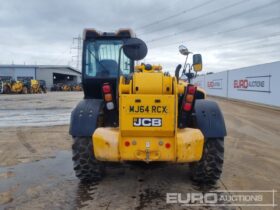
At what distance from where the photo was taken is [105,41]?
752 cm

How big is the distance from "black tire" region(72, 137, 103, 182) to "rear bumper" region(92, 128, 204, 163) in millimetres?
643

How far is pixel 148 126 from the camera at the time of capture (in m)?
5.28

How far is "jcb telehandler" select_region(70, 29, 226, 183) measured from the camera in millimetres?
5266

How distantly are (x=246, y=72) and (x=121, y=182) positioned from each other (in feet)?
78.3

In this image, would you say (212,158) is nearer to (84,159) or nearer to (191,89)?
(191,89)

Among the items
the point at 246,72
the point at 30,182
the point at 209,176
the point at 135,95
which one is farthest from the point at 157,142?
the point at 246,72

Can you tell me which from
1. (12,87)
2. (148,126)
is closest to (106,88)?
(148,126)

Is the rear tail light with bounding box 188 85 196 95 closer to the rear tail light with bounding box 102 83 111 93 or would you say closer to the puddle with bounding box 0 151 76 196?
the rear tail light with bounding box 102 83 111 93

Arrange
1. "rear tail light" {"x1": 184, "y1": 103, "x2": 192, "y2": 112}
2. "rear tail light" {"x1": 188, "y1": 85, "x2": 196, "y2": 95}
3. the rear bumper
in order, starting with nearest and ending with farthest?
the rear bumper, "rear tail light" {"x1": 188, "y1": 85, "x2": 196, "y2": 95}, "rear tail light" {"x1": 184, "y1": 103, "x2": 192, "y2": 112}

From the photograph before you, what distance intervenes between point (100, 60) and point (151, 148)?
9.14 feet

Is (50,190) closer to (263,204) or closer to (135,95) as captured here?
(135,95)

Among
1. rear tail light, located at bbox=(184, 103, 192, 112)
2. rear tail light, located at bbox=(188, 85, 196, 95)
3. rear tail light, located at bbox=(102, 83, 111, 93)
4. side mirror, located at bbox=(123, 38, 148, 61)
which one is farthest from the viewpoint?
side mirror, located at bbox=(123, 38, 148, 61)

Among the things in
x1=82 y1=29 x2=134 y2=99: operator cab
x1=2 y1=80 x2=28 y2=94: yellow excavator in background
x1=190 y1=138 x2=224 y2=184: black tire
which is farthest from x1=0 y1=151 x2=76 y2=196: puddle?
x1=2 y1=80 x2=28 y2=94: yellow excavator in background

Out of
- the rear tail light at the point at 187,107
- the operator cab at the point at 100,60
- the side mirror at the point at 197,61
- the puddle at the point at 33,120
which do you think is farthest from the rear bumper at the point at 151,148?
the puddle at the point at 33,120
